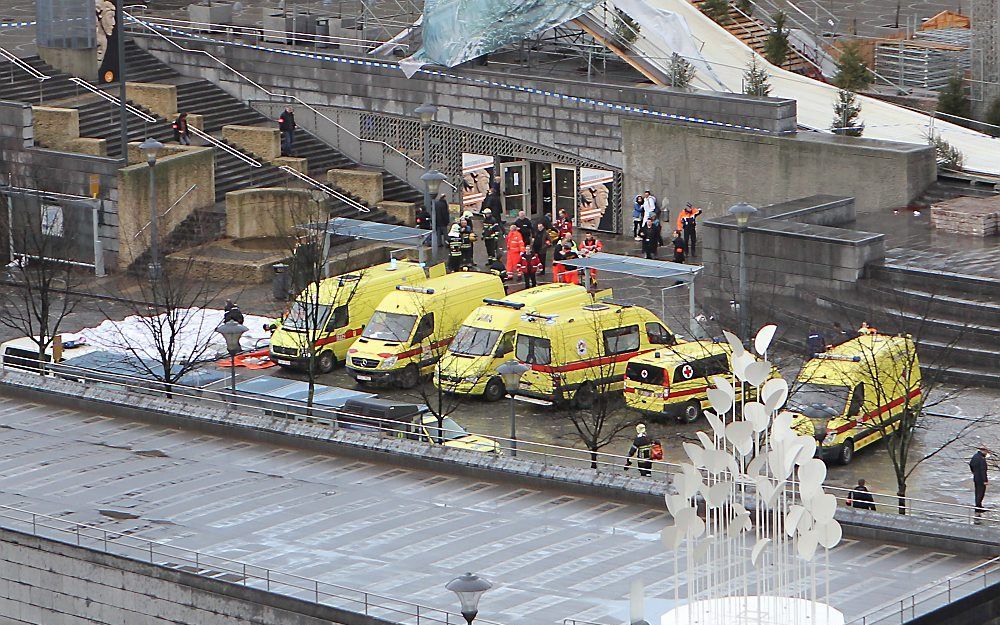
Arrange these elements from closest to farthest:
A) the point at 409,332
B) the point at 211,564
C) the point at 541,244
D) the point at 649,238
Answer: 1. the point at 211,564
2. the point at 409,332
3. the point at 541,244
4. the point at 649,238

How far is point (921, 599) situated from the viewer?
2534cm

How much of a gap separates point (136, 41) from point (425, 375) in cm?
2423

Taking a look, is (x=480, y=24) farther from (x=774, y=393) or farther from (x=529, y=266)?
(x=774, y=393)

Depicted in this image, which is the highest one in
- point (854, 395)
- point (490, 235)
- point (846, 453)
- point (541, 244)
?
point (490, 235)

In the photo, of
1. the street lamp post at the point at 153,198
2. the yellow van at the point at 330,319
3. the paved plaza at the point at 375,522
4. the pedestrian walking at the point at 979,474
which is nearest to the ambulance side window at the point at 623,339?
the yellow van at the point at 330,319

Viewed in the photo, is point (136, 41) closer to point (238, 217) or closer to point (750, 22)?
point (238, 217)

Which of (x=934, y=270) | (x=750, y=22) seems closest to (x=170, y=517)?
(x=934, y=270)

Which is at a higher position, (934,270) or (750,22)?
(750,22)

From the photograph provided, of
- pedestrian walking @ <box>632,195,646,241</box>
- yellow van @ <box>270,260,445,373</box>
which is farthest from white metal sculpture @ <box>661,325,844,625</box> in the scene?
pedestrian walking @ <box>632,195,646,241</box>

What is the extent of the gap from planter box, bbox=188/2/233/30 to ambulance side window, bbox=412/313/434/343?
941 inches

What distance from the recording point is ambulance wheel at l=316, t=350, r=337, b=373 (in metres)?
46.1

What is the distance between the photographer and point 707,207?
55562 millimetres

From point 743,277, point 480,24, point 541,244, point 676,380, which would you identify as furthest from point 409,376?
point 480,24

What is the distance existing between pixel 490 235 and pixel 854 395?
16.3 meters
